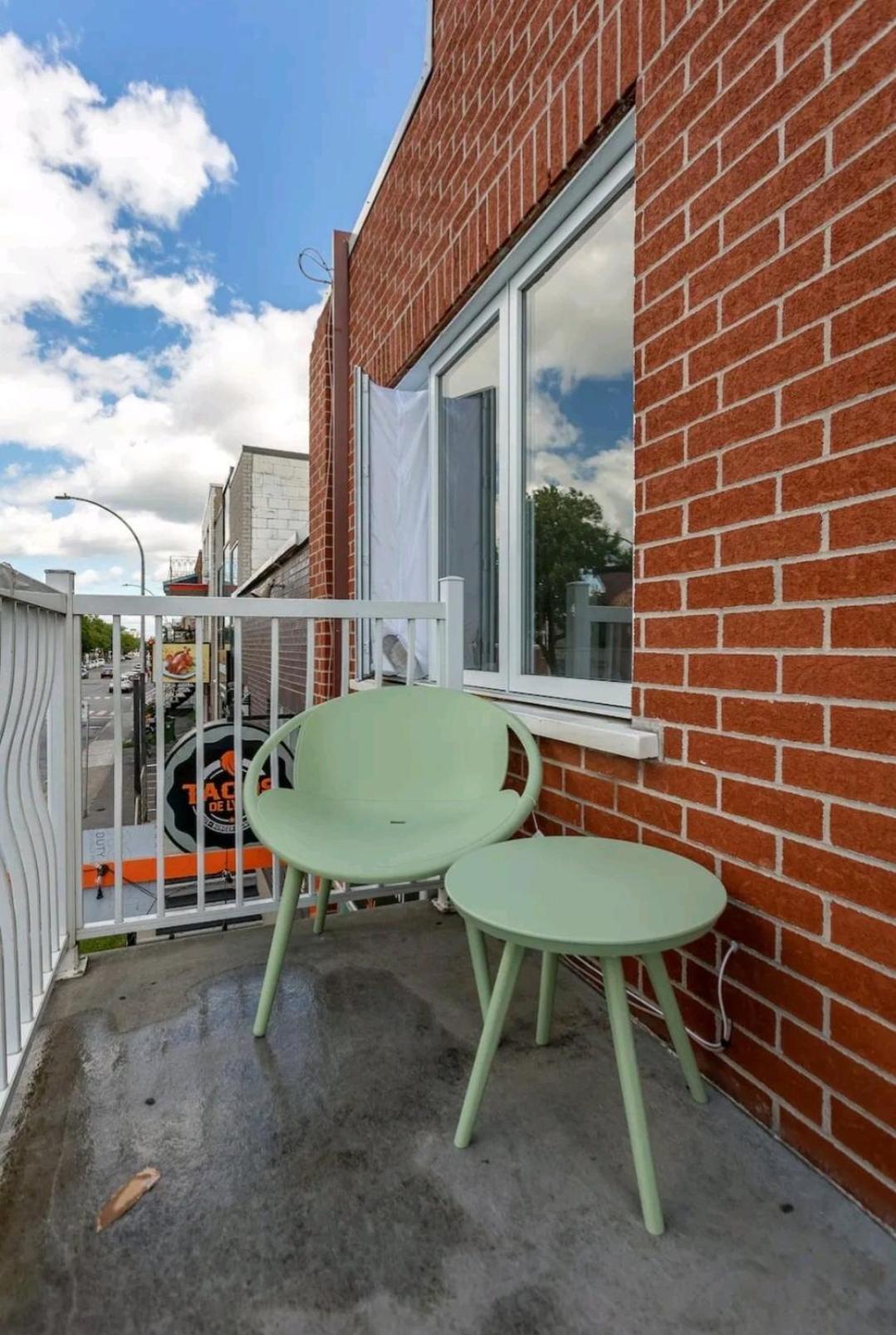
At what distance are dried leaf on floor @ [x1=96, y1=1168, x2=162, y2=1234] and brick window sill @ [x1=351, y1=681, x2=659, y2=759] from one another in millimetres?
1182

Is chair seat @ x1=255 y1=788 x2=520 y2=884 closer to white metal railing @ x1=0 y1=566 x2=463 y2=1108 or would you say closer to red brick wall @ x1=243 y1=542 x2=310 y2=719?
white metal railing @ x1=0 y1=566 x2=463 y2=1108

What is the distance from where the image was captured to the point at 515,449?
7.80 ft

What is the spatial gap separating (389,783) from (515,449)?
128 centimetres

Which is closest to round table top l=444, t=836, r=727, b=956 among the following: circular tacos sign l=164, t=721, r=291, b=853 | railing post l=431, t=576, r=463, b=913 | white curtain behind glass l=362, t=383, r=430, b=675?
railing post l=431, t=576, r=463, b=913

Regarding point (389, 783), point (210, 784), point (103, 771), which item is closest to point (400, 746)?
point (389, 783)

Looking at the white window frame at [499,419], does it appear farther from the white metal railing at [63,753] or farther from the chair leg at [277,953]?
the chair leg at [277,953]

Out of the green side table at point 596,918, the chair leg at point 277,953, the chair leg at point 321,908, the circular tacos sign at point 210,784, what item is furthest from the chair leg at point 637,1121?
the circular tacos sign at point 210,784

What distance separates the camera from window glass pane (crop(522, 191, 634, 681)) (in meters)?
1.87

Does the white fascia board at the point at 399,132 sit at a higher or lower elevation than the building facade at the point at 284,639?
higher

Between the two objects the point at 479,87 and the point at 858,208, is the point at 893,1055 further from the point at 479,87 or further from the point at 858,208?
the point at 479,87

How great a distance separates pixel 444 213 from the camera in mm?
2625

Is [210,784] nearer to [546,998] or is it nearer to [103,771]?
[546,998]

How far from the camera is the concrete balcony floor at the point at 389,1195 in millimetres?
876

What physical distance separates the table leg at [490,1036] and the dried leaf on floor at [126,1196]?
1.69 ft
